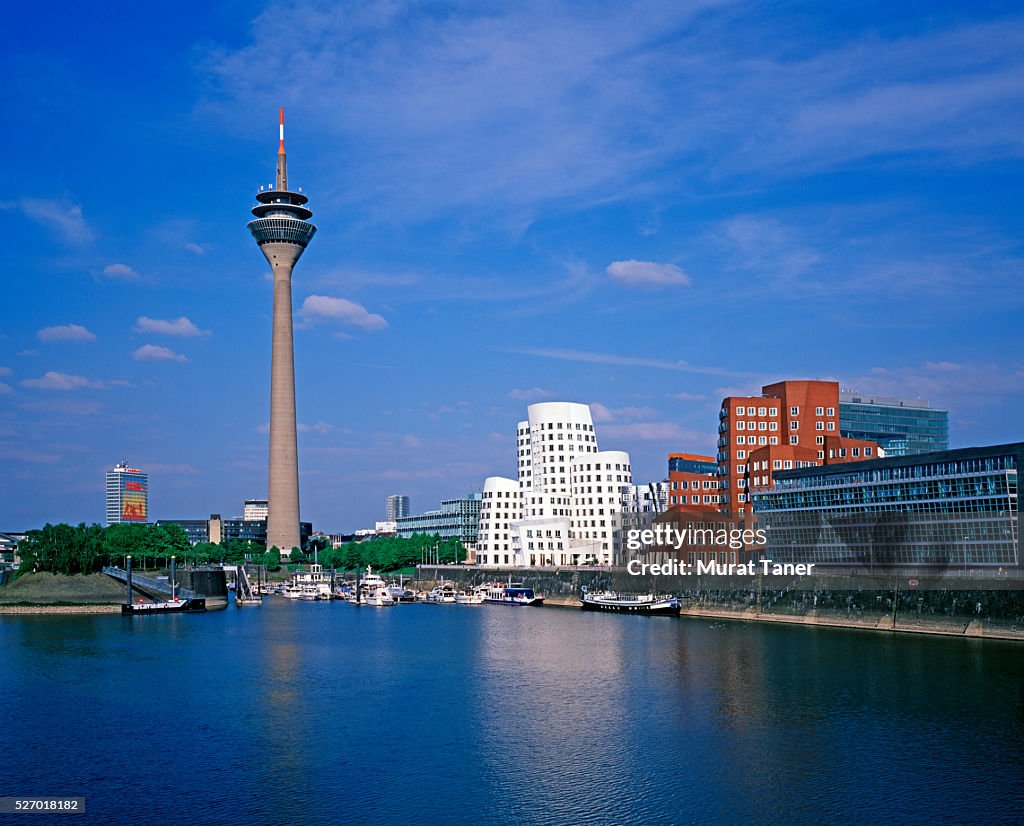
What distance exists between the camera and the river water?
48.8 meters

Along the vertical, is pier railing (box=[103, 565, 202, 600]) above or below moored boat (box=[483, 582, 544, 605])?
above

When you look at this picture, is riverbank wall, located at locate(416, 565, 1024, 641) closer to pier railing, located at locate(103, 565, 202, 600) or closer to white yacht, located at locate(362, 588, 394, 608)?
white yacht, located at locate(362, 588, 394, 608)

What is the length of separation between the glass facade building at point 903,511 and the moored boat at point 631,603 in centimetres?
1842

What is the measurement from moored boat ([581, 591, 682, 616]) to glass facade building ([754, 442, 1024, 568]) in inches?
725

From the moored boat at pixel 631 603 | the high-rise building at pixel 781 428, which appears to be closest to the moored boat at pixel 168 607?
the moored boat at pixel 631 603

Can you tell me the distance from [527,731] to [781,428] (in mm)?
138454

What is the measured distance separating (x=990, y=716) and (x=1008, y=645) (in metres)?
35.2

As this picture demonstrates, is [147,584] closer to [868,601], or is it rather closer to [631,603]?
[631,603]

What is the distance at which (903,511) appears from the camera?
13125 cm

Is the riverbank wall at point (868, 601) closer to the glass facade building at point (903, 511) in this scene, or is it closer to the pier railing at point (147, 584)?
the glass facade building at point (903, 511)

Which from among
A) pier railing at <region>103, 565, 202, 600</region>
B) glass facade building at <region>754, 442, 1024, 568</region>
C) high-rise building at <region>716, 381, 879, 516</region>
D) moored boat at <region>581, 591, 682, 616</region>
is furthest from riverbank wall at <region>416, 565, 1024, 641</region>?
pier railing at <region>103, 565, 202, 600</region>

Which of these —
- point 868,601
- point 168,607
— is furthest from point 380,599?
point 868,601

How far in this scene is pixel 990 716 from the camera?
64.6 m

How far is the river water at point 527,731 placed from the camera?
48844 mm
